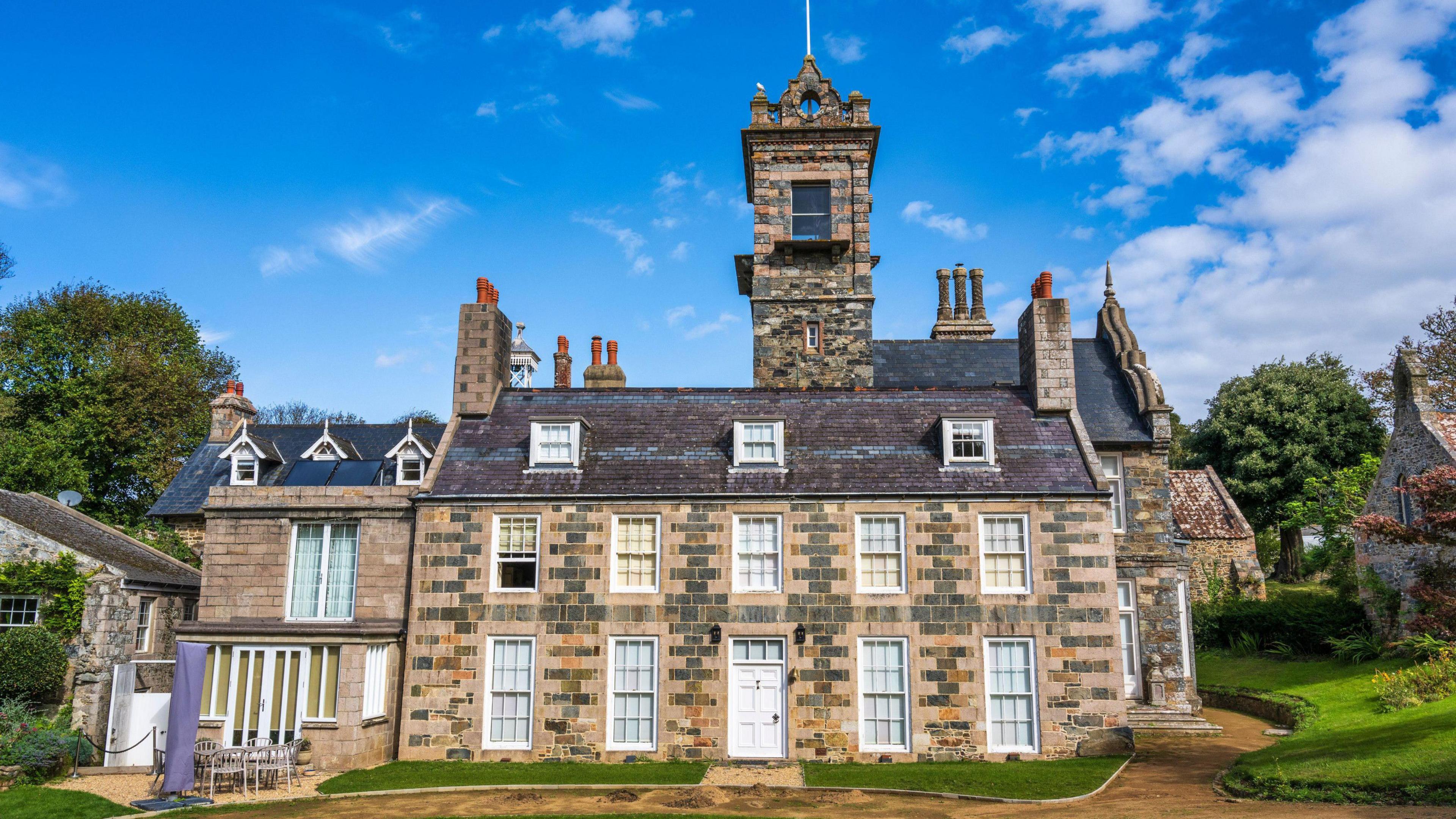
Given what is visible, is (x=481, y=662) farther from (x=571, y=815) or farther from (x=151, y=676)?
(x=151, y=676)

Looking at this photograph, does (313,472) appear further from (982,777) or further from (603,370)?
(982,777)

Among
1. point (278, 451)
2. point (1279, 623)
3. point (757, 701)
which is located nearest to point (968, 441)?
point (757, 701)

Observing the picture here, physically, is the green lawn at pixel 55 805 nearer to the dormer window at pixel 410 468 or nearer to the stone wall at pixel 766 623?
the stone wall at pixel 766 623

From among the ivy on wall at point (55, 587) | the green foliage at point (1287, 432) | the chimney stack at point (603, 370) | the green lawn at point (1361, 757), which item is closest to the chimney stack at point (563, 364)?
the chimney stack at point (603, 370)

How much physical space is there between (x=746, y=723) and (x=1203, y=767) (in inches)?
381

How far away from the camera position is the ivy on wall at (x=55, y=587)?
20.9 m

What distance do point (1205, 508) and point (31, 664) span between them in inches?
1749

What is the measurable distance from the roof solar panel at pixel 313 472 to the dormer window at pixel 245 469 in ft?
3.59

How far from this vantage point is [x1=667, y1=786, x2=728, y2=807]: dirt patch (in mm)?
15734

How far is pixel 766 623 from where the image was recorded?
20141 millimetres

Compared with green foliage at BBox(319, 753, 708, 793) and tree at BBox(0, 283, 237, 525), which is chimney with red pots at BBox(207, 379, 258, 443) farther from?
green foliage at BBox(319, 753, 708, 793)

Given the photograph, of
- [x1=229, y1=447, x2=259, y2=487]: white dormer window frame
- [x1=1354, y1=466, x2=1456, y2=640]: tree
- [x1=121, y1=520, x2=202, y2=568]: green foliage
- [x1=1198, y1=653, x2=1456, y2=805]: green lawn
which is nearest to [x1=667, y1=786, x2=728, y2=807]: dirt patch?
[x1=1198, y1=653, x2=1456, y2=805]: green lawn

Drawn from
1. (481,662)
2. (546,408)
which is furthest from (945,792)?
(546,408)

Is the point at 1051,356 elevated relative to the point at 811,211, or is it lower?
lower
